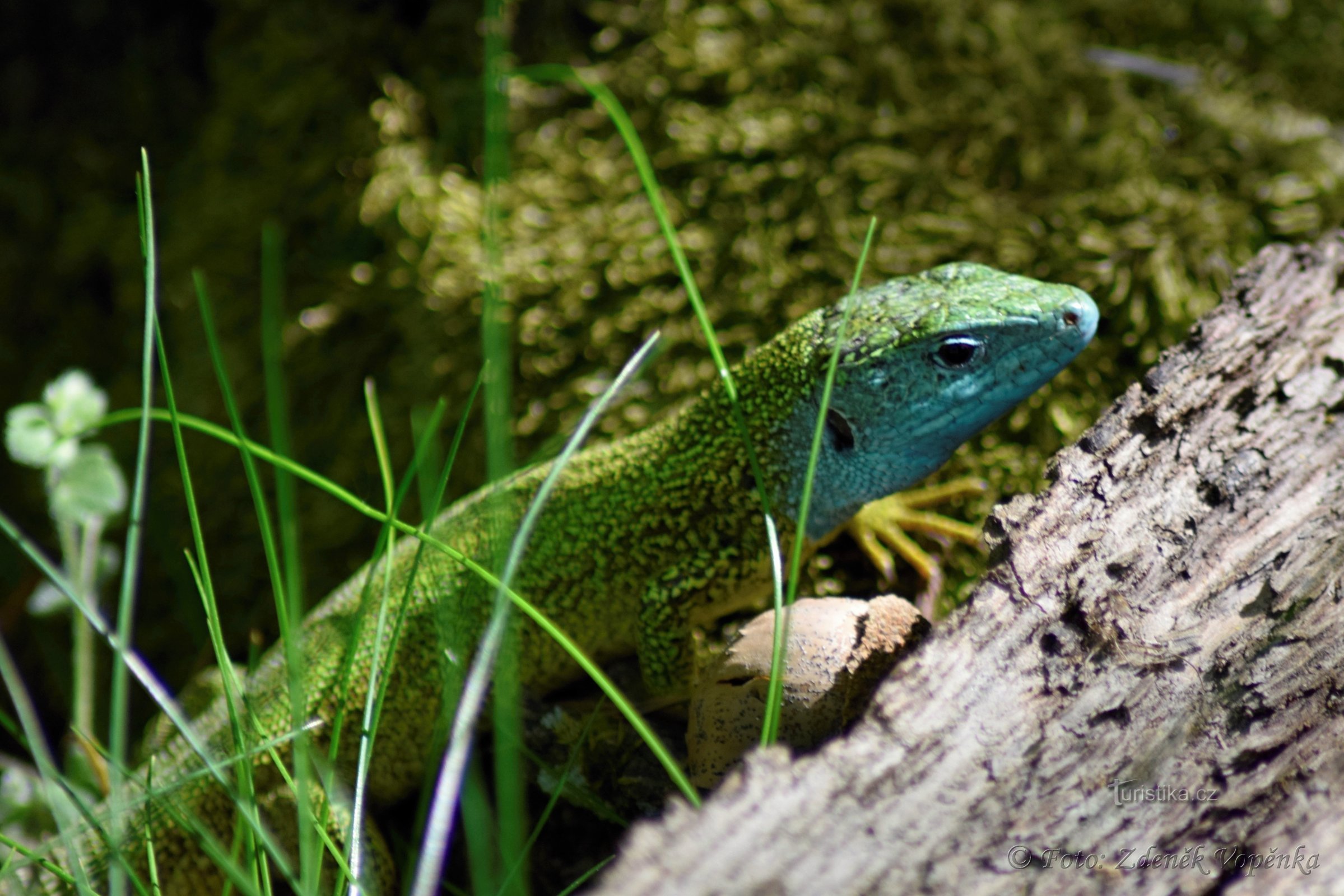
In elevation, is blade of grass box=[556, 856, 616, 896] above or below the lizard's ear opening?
below

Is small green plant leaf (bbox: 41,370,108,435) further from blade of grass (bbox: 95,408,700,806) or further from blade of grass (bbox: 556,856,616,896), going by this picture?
blade of grass (bbox: 556,856,616,896)

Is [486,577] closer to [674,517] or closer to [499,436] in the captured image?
[499,436]

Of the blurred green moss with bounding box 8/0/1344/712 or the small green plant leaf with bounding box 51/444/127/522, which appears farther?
the blurred green moss with bounding box 8/0/1344/712

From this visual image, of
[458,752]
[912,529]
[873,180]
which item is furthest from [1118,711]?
[873,180]

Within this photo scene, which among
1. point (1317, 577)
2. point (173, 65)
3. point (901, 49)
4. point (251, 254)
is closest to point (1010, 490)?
point (1317, 577)

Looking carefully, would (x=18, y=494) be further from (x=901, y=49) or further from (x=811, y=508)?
(x=901, y=49)

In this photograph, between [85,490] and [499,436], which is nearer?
[499,436]

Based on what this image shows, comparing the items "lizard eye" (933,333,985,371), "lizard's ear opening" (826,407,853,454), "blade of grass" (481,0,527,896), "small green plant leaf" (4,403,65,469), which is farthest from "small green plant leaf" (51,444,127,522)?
"lizard eye" (933,333,985,371)
